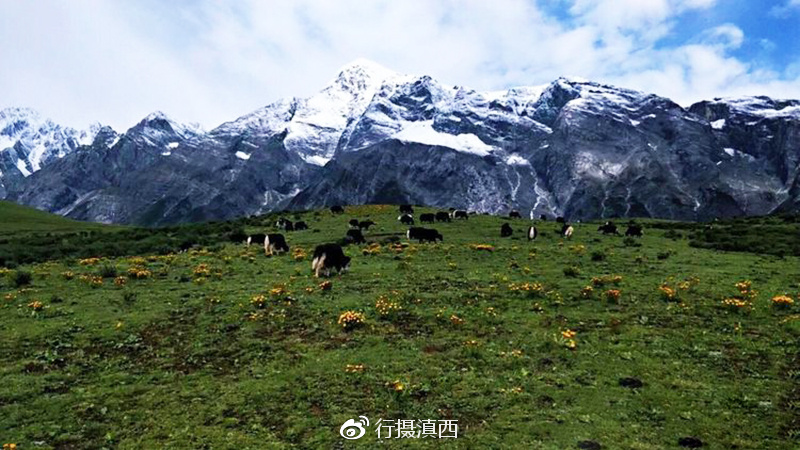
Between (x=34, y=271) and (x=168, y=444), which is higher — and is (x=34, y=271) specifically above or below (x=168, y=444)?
above

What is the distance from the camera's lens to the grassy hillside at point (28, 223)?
282 ft

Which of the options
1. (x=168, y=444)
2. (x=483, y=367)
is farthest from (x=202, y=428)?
(x=483, y=367)

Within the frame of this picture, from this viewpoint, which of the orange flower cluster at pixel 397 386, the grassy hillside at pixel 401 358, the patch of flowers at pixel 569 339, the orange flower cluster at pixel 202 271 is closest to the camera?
the grassy hillside at pixel 401 358

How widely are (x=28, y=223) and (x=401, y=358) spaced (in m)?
99.3

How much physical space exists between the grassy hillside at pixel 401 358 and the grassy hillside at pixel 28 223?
61.5m

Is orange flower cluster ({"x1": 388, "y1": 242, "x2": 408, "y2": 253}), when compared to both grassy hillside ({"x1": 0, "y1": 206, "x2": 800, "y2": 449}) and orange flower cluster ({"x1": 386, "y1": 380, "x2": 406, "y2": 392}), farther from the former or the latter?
orange flower cluster ({"x1": 386, "y1": 380, "x2": 406, "y2": 392})

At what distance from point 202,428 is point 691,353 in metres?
15.5

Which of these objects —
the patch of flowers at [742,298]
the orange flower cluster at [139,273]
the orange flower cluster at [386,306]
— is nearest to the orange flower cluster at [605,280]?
the patch of flowers at [742,298]

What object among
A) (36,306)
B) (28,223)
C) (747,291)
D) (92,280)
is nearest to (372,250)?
(92,280)

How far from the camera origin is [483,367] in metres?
18.7

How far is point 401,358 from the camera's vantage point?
64.3ft

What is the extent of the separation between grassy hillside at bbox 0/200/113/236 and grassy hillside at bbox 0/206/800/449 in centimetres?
6153

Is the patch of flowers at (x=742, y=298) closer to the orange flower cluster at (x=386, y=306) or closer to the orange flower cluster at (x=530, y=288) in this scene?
the orange flower cluster at (x=530, y=288)

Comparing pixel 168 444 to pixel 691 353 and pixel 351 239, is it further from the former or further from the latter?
pixel 351 239
